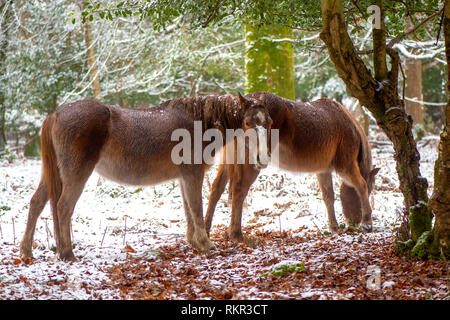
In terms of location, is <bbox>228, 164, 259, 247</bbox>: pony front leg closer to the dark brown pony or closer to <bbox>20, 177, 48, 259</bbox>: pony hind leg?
the dark brown pony

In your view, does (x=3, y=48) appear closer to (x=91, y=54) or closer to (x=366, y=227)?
(x=91, y=54)

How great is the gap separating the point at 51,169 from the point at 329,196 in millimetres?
4495

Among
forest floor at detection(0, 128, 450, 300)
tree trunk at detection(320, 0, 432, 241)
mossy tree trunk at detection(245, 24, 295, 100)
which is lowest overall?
forest floor at detection(0, 128, 450, 300)

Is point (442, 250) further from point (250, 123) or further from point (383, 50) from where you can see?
point (250, 123)

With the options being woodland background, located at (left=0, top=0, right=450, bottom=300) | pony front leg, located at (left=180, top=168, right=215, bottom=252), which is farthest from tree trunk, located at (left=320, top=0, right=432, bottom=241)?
pony front leg, located at (left=180, top=168, right=215, bottom=252)

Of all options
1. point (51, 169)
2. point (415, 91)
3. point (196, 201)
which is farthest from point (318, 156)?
point (415, 91)

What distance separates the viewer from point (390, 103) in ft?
16.9

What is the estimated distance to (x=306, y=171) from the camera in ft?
23.6

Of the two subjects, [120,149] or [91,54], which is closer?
[120,149]

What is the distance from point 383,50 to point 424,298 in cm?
283

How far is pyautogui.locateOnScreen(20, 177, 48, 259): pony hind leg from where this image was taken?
5.77 meters

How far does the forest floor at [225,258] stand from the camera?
4332 mm

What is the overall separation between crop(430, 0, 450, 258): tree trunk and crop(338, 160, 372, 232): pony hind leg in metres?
2.45

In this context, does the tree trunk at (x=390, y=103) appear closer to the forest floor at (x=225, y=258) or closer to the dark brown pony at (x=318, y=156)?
the forest floor at (x=225, y=258)
